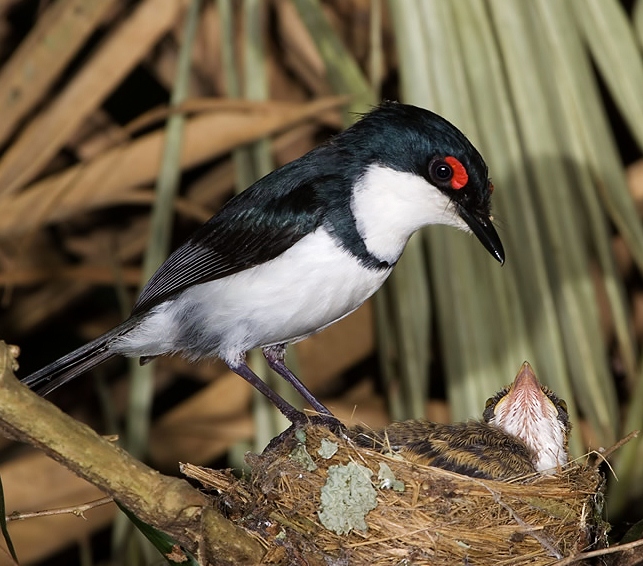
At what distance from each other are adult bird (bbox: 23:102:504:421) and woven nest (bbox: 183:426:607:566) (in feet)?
0.87

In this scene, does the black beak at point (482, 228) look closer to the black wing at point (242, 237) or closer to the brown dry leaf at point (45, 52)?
the black wing at point (242, 237)

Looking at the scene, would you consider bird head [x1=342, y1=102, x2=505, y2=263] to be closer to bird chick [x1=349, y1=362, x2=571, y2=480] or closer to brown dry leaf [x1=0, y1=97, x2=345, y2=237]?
bird chick [x1=349, y1=362, x2=571, y2=480]

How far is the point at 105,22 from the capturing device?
4613 millimetres

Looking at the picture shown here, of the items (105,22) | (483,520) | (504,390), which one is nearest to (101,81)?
(105,22)

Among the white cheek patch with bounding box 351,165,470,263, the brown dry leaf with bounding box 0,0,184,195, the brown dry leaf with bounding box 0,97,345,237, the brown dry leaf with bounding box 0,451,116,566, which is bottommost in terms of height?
the brown dry leaf with bounding box 0,451,116,566

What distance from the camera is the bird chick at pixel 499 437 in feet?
8.75

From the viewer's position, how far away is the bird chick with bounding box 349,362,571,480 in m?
2.67

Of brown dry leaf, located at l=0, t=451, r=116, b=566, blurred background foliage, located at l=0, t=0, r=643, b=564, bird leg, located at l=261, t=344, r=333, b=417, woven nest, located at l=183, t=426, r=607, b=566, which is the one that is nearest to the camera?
woven nest, located at l=183, t=426, r=607, b=566

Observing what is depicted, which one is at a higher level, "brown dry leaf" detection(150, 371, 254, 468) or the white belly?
the white belly

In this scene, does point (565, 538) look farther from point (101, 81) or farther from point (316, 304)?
point (101, 81)

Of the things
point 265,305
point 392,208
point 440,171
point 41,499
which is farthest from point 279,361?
point 41,499

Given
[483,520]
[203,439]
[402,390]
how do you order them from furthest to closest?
[203,439] < [402,390] < [483,520]

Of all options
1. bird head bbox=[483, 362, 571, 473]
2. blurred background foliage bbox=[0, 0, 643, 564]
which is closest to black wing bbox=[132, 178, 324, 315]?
blurred background foliage bbox=[0, 0, 643, 564]

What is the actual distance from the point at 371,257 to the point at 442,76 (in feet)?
2.12
